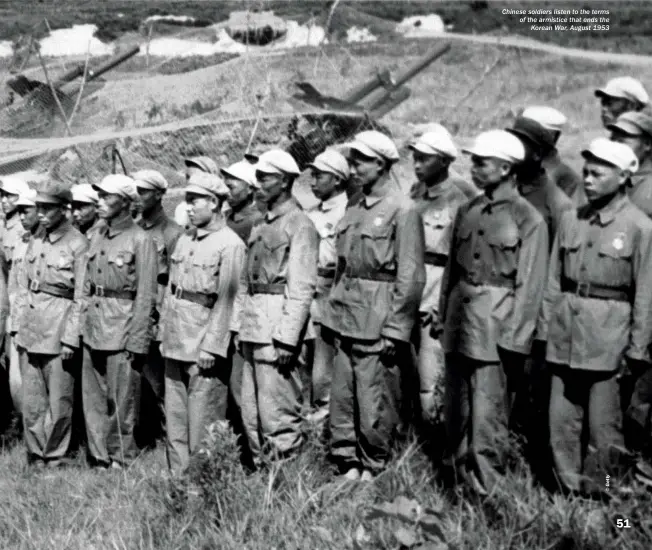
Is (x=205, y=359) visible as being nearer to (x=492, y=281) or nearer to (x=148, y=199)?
(x=148, y=199)

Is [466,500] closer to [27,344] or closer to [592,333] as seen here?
[592,333]

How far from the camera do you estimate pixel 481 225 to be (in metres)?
5.61

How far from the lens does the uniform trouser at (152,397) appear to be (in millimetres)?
7684

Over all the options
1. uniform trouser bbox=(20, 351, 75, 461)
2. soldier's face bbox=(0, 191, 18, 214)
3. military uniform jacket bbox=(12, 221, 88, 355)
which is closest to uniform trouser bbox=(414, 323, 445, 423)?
military uniform jacket bbox=(12, 221, 88, 355)

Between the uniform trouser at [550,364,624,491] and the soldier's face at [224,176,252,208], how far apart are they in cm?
260

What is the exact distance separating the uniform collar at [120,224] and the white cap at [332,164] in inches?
54.3

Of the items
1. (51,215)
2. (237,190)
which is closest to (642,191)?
(237,190)

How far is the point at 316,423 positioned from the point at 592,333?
2060 mm

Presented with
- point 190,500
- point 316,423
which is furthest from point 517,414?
point 190,500

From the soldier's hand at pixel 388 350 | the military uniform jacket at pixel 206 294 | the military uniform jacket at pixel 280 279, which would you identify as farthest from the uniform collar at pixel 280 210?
the soldier's hand at pixel 388 350

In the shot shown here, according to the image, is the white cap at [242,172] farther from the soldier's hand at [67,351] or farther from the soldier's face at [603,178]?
the soldier's face at [603,178]

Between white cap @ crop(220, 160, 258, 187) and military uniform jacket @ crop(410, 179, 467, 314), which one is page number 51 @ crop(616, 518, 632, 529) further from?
white cap @ crop(220, 160, 258, 187)

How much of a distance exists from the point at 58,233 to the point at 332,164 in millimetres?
2155

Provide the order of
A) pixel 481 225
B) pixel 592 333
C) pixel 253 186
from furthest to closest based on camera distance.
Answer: pixel 253 186 → pixel 481 225 → pixel 592 333
